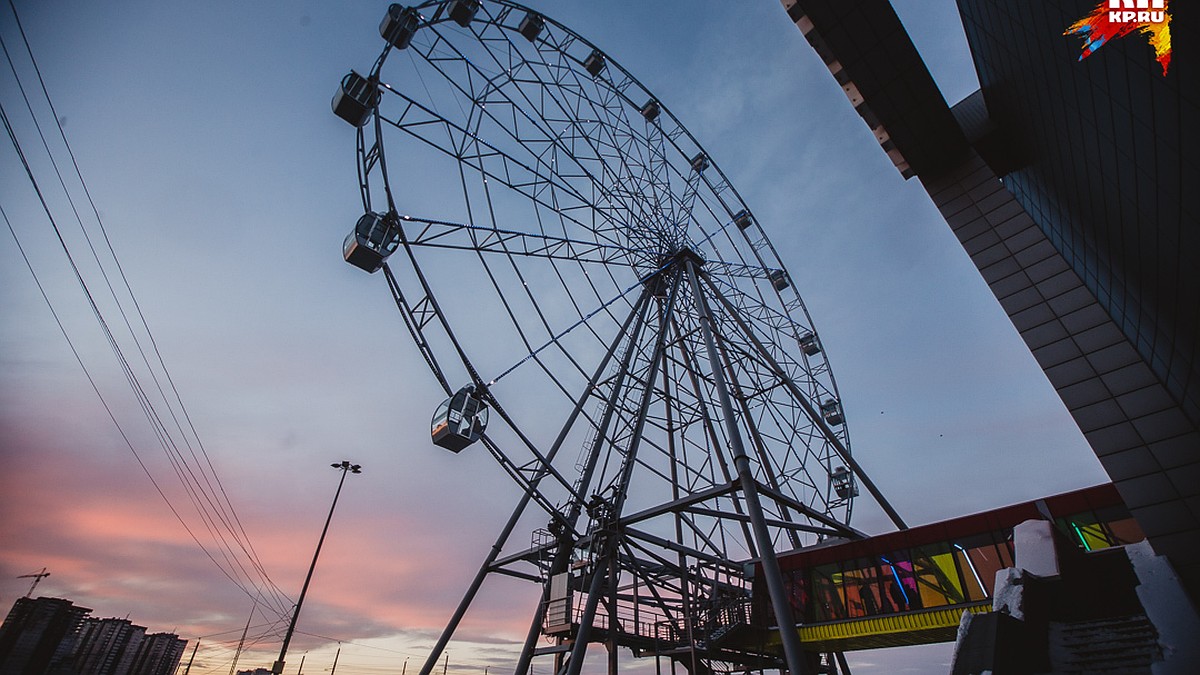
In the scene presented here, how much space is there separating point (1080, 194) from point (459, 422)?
47.5 feet

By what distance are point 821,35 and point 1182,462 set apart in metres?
13.0

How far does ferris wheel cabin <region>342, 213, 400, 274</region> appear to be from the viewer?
1426cm

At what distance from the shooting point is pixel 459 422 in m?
14.0

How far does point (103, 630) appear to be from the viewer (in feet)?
207

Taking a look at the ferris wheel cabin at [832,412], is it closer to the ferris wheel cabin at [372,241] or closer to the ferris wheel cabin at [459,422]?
the ferris wheel cabin at [459,422]

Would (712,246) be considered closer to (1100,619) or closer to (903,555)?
(903,555)

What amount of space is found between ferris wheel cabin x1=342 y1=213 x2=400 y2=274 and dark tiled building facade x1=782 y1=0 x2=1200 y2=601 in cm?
1306

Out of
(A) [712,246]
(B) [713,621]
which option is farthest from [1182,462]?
(A) [712,246]

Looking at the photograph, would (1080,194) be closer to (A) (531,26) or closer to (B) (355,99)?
(B) (355,99)

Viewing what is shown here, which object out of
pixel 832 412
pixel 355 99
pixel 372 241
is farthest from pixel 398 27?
pixel 832 412

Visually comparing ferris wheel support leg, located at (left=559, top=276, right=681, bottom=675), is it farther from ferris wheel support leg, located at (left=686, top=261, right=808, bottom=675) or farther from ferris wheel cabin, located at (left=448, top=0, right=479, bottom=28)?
ferris wheel cabin, located at (left=448, top=0, right=479, bottom=28)

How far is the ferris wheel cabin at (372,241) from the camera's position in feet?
46.8

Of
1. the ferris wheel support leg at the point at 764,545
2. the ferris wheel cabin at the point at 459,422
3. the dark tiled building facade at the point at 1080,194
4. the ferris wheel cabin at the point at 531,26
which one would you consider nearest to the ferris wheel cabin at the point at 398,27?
the ferris wheel cabin at the point at 531,26

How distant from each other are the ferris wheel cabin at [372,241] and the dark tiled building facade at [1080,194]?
1306cm
